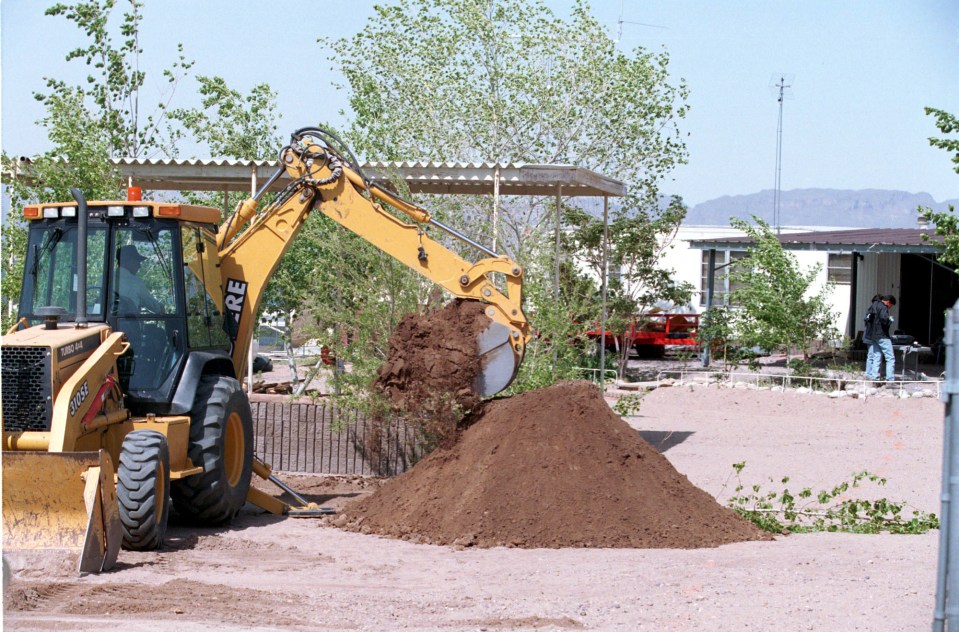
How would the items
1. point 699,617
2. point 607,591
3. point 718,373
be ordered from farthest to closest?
point 718,373
point 607,591
point 699,617

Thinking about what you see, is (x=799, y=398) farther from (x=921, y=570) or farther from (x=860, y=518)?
(x=921, y=570)

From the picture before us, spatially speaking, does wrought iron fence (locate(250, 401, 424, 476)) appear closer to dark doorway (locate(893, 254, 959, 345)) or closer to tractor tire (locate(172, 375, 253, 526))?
tractor tire (locate(172, 375, 253, 526))

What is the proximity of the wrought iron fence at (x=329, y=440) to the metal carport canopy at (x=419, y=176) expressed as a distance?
3000mm

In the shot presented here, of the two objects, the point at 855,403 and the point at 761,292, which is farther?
the point at 761,292

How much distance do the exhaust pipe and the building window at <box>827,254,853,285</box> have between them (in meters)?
29.0

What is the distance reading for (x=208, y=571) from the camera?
8.63m

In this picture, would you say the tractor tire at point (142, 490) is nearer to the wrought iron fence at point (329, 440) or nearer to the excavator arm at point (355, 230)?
the excavator arm at point (355, 230)

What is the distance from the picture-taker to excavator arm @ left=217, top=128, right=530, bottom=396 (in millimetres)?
11383

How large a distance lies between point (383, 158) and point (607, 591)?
18.8 meters

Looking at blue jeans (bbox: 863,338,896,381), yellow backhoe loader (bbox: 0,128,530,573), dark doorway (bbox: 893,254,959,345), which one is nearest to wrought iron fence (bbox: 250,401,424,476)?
yellow backhoe loader (bbox: 0,128,530,573)

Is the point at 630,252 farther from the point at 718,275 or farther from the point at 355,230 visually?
the point at 355,230

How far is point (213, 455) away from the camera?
1015 cm

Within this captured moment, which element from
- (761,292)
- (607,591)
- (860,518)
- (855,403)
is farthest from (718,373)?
(607,591)

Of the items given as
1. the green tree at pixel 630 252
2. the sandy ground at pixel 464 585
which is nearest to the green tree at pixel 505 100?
the green tree at pixel 630 252
